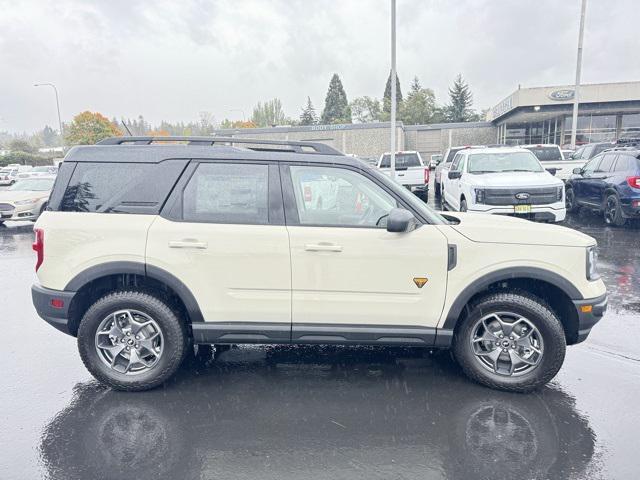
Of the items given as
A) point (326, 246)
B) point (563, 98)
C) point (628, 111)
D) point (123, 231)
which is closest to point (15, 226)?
point (123, 231)

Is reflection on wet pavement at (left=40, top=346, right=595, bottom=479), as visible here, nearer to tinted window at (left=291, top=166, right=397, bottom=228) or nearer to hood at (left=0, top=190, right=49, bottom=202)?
tinted window at (left=291, top=166, right=397, bottom=228)

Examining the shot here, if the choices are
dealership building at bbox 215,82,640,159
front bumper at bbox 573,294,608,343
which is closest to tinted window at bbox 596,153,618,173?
front bumper at bbox 573,294,608,343

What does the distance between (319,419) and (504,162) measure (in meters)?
9.59

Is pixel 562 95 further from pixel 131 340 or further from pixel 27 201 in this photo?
pixel 131 340

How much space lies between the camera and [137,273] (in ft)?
12.6

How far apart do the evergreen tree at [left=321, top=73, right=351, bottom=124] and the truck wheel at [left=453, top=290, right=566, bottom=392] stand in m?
97.1

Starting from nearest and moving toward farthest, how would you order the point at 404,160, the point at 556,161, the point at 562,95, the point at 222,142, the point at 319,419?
1. the point at 319,419
2. the point at 222,142
3. the point at 556,161
4. the point at 404,160
5. the point at 562,95

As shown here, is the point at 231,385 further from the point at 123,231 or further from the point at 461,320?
the point at 461,320

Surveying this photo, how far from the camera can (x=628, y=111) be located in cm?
3825

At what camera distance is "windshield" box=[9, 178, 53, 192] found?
15031 mm

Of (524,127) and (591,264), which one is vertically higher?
(524,127)

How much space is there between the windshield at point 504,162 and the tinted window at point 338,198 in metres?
8.27

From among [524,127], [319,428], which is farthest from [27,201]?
[524,127]

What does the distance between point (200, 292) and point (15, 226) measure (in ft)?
45.4
